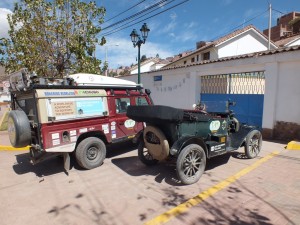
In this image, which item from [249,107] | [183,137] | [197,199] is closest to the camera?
[197,199]

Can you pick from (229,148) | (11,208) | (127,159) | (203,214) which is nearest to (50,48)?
(127,159)

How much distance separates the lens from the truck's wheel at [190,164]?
14.3 feet

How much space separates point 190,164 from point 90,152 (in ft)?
8.15

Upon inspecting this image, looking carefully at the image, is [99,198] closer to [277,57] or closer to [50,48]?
[277,57]

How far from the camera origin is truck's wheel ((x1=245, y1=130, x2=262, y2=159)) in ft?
19.5

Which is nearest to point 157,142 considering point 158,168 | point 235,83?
point 158,168

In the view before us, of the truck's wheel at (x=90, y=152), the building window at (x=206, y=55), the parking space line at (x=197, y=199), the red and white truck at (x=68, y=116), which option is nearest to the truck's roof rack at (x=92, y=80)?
the red and white truck at (x=68, y=116)

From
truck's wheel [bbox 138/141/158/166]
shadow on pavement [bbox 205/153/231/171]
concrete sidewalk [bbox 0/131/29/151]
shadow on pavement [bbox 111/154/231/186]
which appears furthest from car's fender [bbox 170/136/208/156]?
concrete sidewalk [bbox 0/131/29/151]

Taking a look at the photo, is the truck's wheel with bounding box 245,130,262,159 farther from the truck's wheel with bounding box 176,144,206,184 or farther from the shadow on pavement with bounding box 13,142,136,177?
the shadow on pavement with bounding box 13,142,136,177

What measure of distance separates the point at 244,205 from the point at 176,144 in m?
1.54

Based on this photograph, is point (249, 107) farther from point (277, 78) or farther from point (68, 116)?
point (68, 116)

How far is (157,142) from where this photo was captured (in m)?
4.77

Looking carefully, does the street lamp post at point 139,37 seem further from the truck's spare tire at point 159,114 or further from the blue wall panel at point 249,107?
the truck's spare tire at point 159,114

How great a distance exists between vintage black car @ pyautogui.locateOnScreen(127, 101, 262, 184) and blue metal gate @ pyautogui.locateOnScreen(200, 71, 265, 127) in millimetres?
4327
